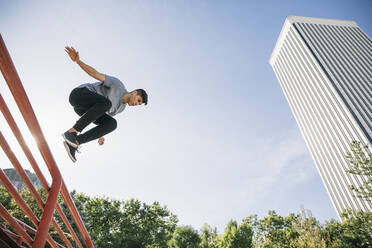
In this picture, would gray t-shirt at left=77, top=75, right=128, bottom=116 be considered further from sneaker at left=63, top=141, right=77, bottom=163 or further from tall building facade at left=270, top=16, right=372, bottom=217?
tall building facade at left=270, top=16, right=372, bottom=217

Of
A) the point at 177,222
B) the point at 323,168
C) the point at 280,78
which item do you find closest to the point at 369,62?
the point at 280,78

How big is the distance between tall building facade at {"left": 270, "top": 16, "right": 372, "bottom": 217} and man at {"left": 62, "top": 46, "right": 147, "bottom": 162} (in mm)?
52307

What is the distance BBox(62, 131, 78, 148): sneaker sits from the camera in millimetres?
2047

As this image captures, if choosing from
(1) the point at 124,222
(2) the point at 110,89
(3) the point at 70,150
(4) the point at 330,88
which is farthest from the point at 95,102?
(4) the point at 330,88

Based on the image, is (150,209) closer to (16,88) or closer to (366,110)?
(16,88)

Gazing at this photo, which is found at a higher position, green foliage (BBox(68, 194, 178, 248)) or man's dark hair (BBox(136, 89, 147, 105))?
green foliage (BBox(68, 194, 178, 248))

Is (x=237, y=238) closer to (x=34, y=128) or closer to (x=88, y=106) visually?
(x=88, y=106)

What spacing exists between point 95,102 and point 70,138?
1.72 feet

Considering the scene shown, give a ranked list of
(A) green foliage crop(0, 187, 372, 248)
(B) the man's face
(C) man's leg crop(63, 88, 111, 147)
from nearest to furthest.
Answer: (C) man's leg crop(63, 88, 111, 147), (B) the man's face, (A) green foliage crop(0, 187, 372, 248)

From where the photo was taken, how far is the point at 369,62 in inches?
1953

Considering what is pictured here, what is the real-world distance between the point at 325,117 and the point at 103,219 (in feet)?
178

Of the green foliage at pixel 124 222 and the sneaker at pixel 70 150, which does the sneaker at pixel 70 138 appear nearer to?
the sneaker at pixel 70 150

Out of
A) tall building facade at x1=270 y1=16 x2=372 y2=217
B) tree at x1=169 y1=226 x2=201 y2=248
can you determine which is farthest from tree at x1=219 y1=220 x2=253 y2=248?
tall building facade at x1=270 y1=16 x2=372 y2=217

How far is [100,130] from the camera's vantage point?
2500 millimetres
